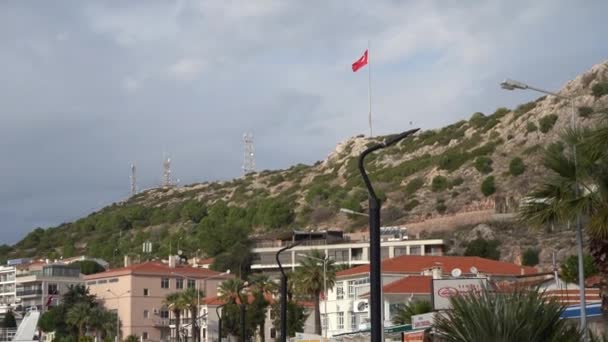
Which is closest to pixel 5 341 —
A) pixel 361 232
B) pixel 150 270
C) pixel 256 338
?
pixel 150 270

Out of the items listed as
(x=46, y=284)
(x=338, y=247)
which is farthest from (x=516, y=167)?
(x=46, y=284)

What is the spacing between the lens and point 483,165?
15012 cm

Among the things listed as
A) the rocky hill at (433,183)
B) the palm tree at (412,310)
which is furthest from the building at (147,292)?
the palm tree at (412,310)

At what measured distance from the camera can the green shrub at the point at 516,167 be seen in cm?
13962

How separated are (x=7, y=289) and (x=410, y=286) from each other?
99673 millimetres

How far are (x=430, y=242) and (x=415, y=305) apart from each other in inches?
2889

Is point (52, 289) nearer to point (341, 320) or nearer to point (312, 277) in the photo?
point (341, 320)

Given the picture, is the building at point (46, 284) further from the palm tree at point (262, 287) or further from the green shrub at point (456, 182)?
the palm tree at point (262, 287)

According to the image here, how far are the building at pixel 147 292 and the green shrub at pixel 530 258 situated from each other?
36302 mm

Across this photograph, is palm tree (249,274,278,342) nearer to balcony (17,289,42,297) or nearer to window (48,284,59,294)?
window (48,284,59,294)

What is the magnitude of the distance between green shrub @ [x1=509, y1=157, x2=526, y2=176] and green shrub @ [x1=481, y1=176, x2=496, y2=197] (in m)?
3.07

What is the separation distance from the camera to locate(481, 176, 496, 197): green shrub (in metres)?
140

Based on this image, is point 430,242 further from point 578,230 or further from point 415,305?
point 578,230

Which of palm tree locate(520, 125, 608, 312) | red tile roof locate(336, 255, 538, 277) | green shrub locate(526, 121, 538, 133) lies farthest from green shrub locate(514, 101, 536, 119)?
palm tree locate(520, 125, 608, 312)
